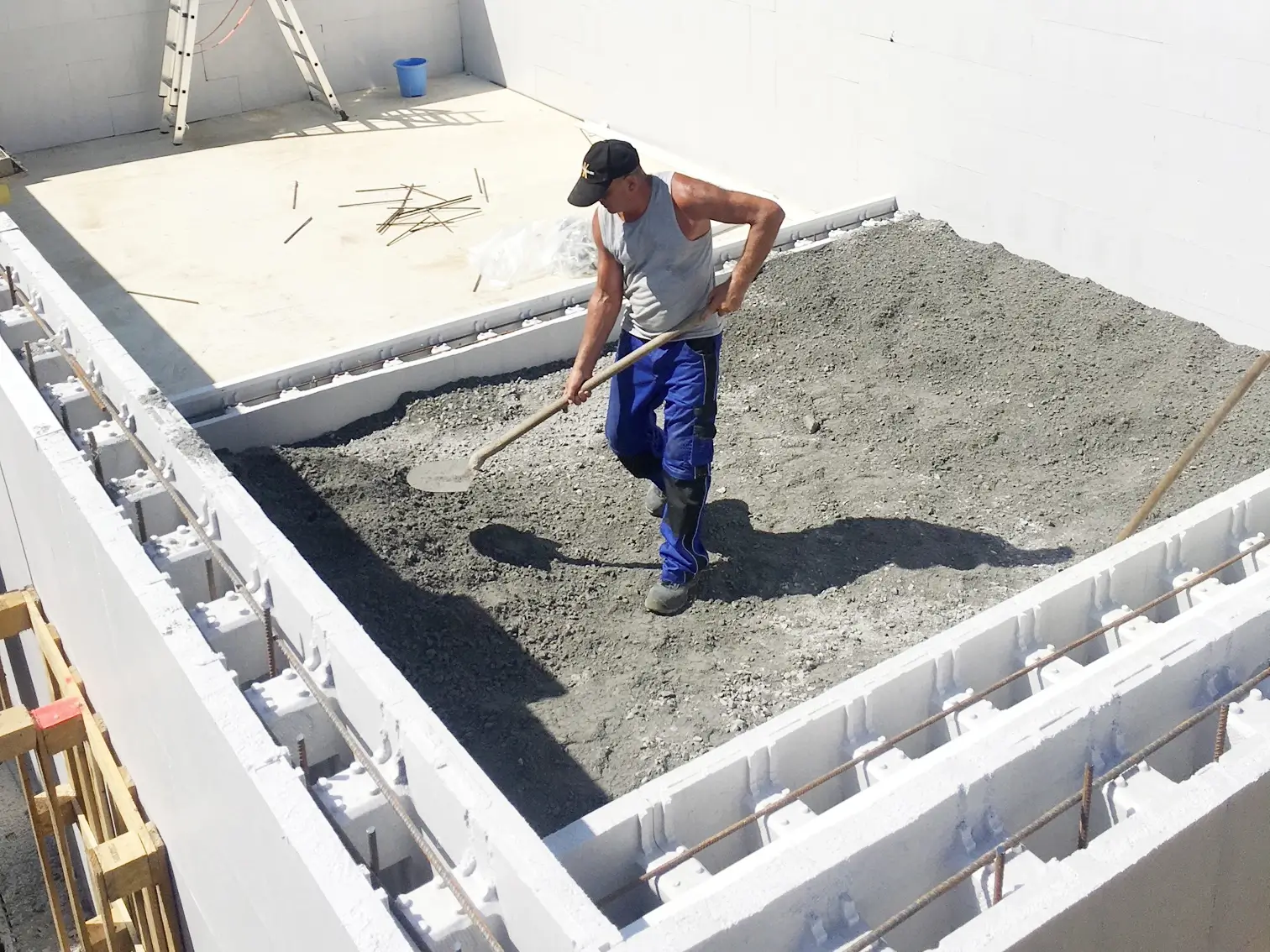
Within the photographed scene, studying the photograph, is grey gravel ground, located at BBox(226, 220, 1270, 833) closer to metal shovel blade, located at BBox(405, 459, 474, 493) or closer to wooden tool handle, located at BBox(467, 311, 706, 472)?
metal shovel blade, located at BBox(405, 459, 474, 493)

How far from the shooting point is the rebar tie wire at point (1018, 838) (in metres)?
2.56

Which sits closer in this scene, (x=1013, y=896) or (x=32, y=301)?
(x=1013, y=896)

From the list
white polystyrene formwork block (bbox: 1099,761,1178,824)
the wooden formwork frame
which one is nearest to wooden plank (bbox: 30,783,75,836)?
the wooden formwork frame

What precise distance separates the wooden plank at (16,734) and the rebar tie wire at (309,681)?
45.2 inches

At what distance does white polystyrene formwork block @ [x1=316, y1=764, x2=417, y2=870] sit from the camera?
10.2ft

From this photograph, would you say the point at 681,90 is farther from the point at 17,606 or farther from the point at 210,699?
the point at 210,699

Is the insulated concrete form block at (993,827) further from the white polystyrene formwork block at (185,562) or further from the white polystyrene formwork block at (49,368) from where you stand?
the white polystyrene formwork block at (49,368)

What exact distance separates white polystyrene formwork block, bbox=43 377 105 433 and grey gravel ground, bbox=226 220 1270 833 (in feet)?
2.29

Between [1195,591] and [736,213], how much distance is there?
200 cm

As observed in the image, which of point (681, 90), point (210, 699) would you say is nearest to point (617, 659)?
point (210, 699)

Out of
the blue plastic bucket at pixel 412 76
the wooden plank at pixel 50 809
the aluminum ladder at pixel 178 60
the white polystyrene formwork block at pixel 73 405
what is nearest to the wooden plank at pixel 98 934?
the wooden plank at pixel 50 809

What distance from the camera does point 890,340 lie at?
21.8ft

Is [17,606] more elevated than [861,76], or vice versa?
[861,76]

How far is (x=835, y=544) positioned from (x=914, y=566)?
0.34m
